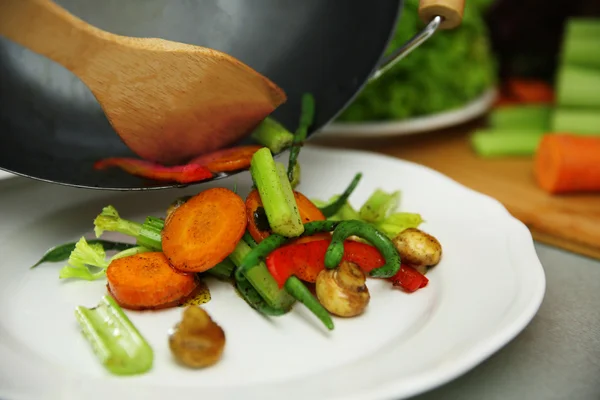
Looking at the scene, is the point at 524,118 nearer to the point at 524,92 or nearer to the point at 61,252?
the point at 524,92

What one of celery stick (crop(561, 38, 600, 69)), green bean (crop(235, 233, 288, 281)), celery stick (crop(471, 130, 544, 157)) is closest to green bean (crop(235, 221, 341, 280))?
green bean (crop(235, 233, 288, 281))

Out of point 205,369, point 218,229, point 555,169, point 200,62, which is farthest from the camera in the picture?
point 555,169

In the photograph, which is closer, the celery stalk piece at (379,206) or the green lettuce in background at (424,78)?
the celery stalk piece at (379,206)

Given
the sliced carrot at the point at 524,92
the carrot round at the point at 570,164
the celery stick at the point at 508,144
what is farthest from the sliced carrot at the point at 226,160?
the sliced carrot at the point at 524,92

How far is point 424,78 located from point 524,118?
418 mm

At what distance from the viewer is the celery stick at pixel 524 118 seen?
7.48ft

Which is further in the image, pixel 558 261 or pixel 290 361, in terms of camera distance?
pixel 558 261

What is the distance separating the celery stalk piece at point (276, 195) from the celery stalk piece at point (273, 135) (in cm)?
14

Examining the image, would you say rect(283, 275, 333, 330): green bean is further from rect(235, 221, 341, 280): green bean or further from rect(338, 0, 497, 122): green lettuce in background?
rect(338, 0, 497, 122): green lettuce in background

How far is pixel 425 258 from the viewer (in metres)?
1.27

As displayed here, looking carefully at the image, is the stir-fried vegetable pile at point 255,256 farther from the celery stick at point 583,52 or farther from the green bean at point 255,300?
the celery stick at point 583,52

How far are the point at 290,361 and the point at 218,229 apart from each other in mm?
279

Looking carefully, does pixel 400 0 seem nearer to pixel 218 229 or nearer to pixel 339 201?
pixel 339 201

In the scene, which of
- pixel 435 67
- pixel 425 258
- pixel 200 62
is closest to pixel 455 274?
pixel 425 258
